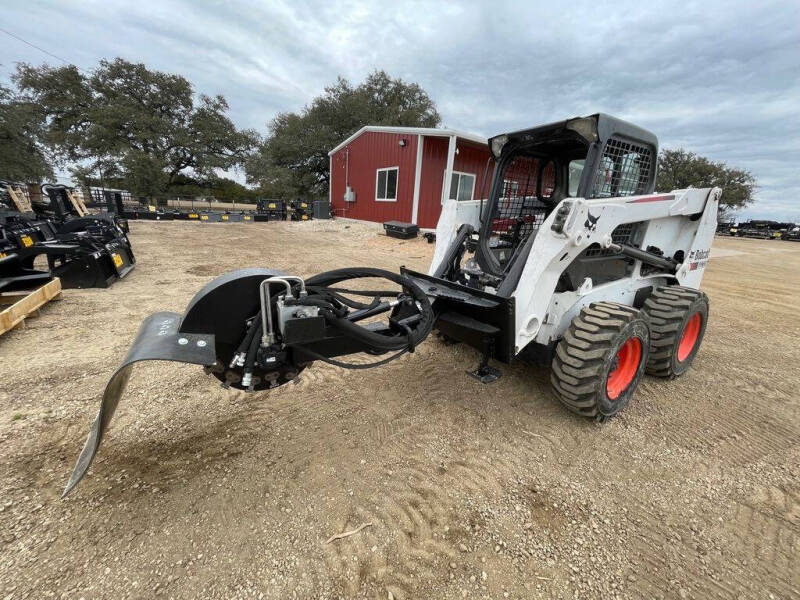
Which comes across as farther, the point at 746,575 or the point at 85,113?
the point at 85,113

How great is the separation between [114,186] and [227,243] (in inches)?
863

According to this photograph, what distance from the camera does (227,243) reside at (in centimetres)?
1083

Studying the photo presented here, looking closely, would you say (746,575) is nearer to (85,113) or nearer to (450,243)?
(450,243)

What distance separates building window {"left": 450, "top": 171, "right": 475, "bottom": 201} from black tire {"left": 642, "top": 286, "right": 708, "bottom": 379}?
35.9 feet

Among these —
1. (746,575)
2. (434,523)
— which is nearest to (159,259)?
(434,523)

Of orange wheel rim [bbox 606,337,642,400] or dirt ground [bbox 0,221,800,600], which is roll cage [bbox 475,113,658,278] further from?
dirt ground [bbox 0,221,800,600]

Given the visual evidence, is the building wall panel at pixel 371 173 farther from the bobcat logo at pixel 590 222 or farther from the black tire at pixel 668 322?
the bobcat logo at pixel 590 222

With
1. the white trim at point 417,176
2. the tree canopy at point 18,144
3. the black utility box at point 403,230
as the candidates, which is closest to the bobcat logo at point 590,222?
the black utility box at point 403,230

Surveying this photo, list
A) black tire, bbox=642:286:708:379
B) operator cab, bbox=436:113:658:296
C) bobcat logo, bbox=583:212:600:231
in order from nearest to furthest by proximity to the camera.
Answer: bobcat logo, bbox=583:212:600:231 → operator cab, bbox=436:113:658:296 → black tire, bbox=642:286:708:379

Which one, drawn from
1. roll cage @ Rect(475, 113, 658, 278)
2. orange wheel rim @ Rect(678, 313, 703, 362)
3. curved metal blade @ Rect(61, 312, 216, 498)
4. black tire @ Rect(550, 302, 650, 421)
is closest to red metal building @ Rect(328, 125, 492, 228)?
roll cage @ Rect(475, 113, 658, 278)

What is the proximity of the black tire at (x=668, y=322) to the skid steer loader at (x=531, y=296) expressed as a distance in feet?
0.04

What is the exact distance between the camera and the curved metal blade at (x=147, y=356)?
159 cm

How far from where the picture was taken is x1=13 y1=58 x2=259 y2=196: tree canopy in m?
24.6

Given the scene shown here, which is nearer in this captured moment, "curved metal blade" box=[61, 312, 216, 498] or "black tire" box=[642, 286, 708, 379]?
"curved metal blade" box=[61, 312, 216, 498]
